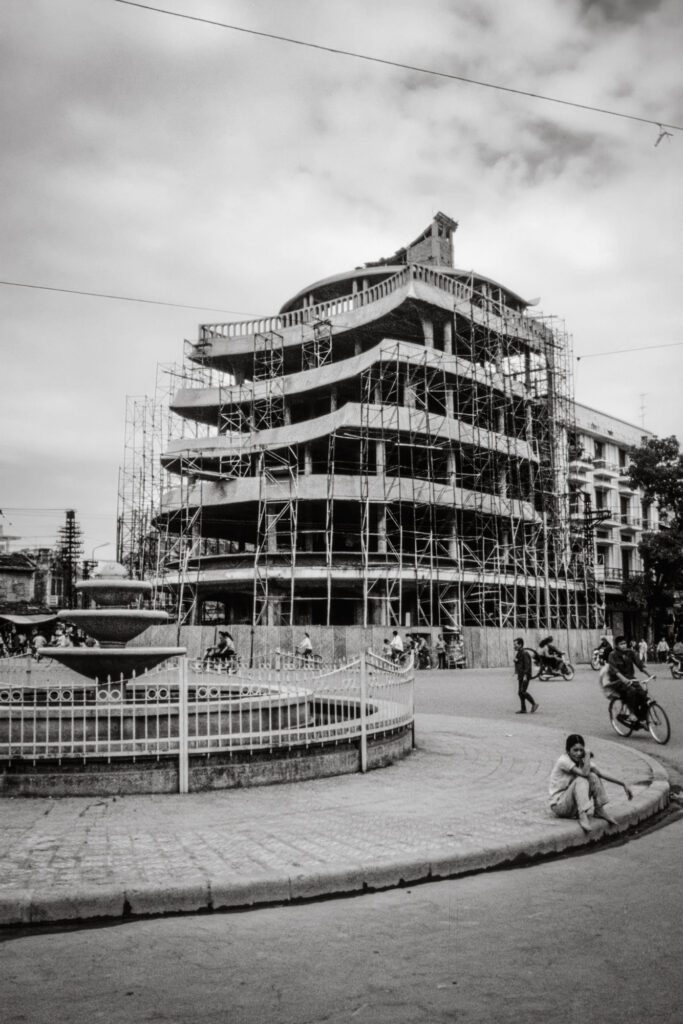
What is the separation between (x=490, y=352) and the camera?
4075 cm

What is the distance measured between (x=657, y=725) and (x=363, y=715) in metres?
5.22

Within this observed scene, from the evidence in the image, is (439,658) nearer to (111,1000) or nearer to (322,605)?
(322,605)

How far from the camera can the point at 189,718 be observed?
867 cm

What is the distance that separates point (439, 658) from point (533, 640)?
17.3ft

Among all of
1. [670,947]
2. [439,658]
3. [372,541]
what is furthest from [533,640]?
[670,947]

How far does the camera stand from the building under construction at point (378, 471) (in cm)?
3612

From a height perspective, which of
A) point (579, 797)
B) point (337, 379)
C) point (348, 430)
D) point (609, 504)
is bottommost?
point (579, 797)

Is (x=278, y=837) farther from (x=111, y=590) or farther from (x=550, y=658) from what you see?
(x=550, y=658)

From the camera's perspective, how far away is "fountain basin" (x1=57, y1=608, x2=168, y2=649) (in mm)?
10594

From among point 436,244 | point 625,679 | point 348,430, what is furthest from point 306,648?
point 436,244

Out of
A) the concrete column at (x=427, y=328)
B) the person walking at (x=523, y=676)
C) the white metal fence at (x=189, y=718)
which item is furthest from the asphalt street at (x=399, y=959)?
the concrete column at (x=427, y=328)

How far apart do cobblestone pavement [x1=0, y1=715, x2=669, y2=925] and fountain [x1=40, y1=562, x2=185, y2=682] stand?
2773mm

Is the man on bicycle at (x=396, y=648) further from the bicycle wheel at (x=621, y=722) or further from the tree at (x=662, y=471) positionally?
the tree at (x=662, y=471)

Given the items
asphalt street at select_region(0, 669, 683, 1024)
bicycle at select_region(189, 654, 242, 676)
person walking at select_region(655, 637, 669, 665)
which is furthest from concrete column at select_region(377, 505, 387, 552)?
asphalt street at select_region(0, 669, 683, 1024)
